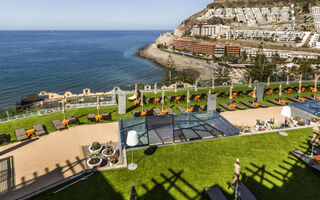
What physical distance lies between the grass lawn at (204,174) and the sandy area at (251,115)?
6856 millimetres

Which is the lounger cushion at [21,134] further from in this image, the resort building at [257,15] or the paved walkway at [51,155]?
the resort building at [257,15]

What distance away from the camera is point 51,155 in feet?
48.5

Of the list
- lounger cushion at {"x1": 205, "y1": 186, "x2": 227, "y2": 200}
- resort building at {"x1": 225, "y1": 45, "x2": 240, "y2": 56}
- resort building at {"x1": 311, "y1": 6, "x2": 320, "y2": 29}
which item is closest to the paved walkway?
lounger cushion at {"x1": 205, "y1": 186, "x2": 227, "y2": 200}

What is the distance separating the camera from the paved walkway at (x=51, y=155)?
40.2 feet

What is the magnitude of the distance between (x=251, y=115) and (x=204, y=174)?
43.3 feet

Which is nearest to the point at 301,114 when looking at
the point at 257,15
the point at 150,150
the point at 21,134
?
the point at 150,150

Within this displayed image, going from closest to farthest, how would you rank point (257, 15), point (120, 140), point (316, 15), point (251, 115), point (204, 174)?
point (204, 174), point (120, 140), point (251, 115), point (316, 15), point (257, 15)

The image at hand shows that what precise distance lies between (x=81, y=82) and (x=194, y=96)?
48.8 m

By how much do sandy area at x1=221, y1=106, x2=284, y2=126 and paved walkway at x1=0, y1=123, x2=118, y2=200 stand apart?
1121cm

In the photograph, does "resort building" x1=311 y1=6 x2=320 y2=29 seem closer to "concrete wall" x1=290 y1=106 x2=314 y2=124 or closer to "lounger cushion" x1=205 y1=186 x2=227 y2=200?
"concrete wall" x1=290 y1=106 x2=314 y2=124

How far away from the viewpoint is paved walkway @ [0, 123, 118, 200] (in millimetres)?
12266

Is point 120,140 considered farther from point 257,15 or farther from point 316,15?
point 257,15

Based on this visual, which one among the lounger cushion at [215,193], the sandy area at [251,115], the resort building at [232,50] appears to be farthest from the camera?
the resort building at [232,50]

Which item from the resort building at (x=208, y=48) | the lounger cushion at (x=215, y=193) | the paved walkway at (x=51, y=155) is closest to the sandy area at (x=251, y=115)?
the paved walkway at (x=51, y=155)
